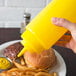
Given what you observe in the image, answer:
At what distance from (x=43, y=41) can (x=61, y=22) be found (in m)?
0.06

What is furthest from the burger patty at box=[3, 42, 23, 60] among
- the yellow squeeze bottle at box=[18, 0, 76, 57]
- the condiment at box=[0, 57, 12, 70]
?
the yellow squeeze bottle at box=[18, 0, 76, 57]

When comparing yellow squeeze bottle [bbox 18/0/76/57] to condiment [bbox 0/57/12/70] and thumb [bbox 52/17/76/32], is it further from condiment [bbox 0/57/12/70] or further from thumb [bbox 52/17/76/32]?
condiment [bbox 0/57/12/70]

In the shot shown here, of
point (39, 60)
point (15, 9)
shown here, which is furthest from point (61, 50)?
point (15, 9)

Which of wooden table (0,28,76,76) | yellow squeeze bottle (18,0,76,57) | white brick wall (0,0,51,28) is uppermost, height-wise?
yellow squeeze bottle (18,0,76,57)

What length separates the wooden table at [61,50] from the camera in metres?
0.71

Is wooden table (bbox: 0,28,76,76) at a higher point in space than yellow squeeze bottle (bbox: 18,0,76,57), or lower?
lower

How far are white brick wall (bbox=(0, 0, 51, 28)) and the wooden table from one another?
8 cm

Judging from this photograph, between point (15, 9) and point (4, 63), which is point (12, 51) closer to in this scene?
point (4, 63)

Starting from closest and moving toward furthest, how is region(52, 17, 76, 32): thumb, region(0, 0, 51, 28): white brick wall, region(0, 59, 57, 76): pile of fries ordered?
region(52, 17, 76, 32): thumb → region(0, 59, 57, 76): pile of fries → region(0, 0, 51, 28): white brick wall

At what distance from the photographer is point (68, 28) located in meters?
0.45

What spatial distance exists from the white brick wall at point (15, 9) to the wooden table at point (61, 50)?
0.26ft

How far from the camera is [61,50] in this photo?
0.81m

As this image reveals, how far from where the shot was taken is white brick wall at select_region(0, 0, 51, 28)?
101 centimetres

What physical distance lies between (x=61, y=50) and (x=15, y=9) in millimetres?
341
